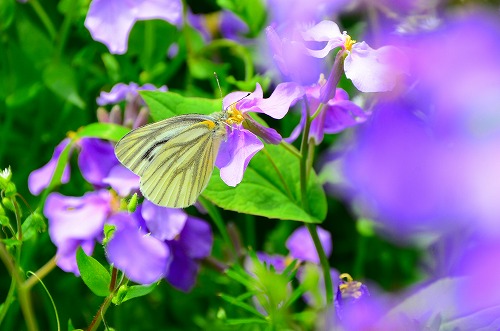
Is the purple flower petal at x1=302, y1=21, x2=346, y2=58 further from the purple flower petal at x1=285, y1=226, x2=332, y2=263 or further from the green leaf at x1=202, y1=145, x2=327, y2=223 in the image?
the purple flower petal at x1=285, y1=226, x2=332, y2=263

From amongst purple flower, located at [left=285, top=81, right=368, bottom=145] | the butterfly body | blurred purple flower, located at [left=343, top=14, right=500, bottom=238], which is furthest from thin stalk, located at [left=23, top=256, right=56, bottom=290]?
blurred purple flower, located at [left=343, top=14, right=500, bottom=238]

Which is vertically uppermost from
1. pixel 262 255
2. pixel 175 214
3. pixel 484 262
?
pixel 484 262

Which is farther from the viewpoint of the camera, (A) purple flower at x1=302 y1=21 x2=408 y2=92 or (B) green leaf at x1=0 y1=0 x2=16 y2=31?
(B) green leaf at x1=0 y1=0 x2=16 y2=31

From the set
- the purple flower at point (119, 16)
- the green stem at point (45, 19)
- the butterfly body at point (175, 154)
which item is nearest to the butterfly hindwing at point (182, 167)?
the butterfly body at point (175, 154)

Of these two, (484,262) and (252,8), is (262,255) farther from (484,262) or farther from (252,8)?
(484,262)

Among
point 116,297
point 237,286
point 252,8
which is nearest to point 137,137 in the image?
point 116,297

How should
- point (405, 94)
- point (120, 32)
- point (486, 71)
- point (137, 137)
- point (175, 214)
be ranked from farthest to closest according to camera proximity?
point (120, 32)
point (175, 214)
point (137, 137)
point (405, 94)
point (486, 71)

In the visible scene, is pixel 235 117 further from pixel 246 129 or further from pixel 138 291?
pixel 138 291

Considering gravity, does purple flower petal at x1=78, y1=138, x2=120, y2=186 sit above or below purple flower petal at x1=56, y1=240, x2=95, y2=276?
above
